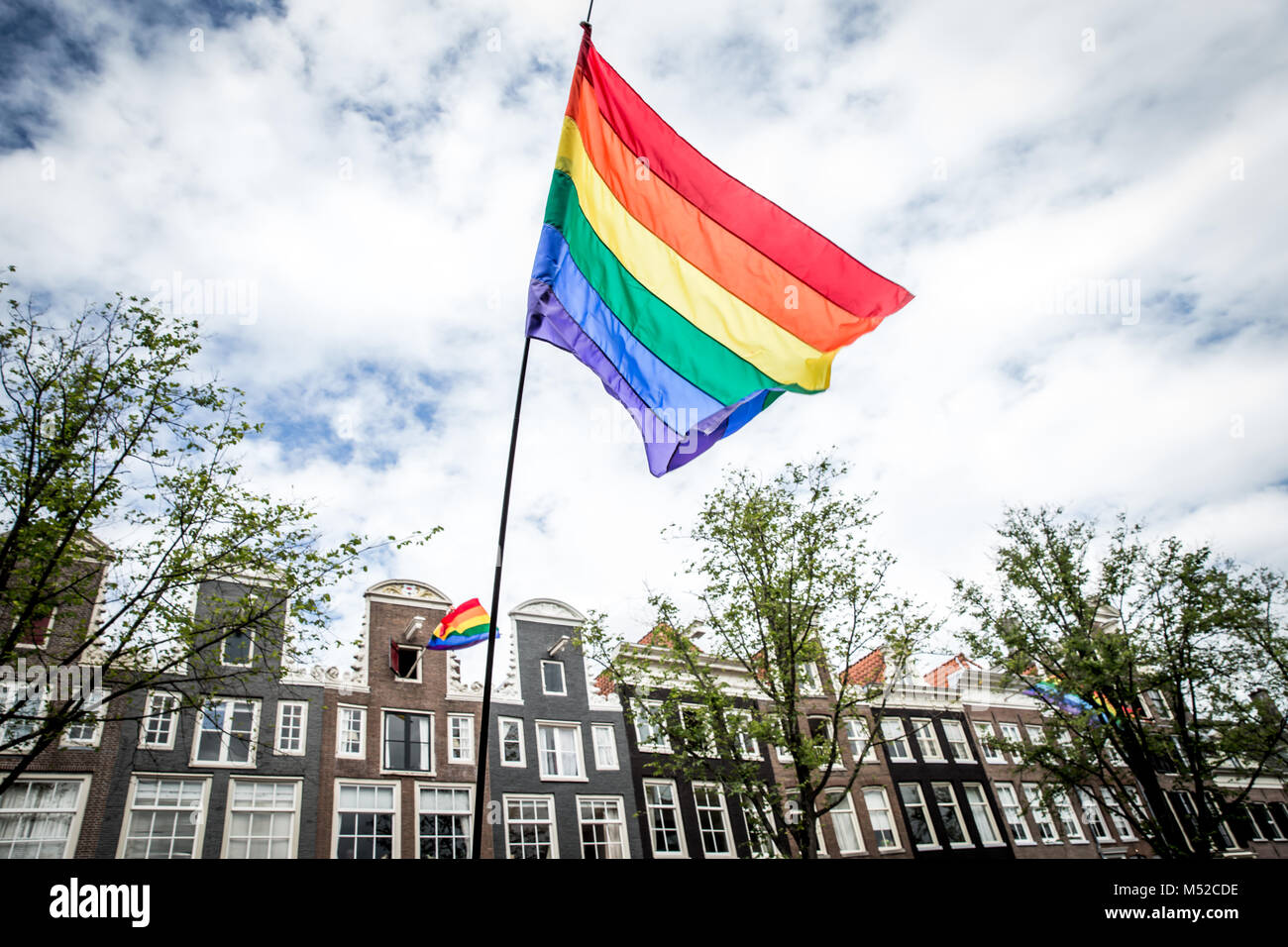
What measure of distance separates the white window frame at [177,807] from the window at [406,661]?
22.0 feet

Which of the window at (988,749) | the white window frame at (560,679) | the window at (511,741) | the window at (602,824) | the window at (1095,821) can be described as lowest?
the window at (1095,821)

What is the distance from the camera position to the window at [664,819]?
26.8 meters

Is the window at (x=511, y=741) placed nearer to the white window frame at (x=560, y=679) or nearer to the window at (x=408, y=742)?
the white window frame at (x=560, y=679)

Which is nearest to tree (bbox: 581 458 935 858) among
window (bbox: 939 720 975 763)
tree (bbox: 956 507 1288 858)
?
tree (bbox: 956 507 1288 858)

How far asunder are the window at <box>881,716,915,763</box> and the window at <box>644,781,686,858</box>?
11.7 meters

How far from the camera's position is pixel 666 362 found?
7539mm

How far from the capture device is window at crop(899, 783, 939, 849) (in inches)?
1259

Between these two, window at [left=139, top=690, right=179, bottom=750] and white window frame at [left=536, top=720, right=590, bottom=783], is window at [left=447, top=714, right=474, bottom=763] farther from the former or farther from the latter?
window at [left=139, top=690, right=179, bottom=750]

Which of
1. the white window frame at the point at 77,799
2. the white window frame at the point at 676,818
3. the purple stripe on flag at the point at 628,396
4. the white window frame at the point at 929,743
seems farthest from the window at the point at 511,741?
the purple stripe on flag at the point at 628,396

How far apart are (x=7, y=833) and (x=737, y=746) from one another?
19.5 metres

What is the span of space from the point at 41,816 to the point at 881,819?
30961 mm

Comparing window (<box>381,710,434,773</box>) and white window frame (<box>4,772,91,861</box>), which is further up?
window (<box>381,710,434,773</box>)

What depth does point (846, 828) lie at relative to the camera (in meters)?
30.6
